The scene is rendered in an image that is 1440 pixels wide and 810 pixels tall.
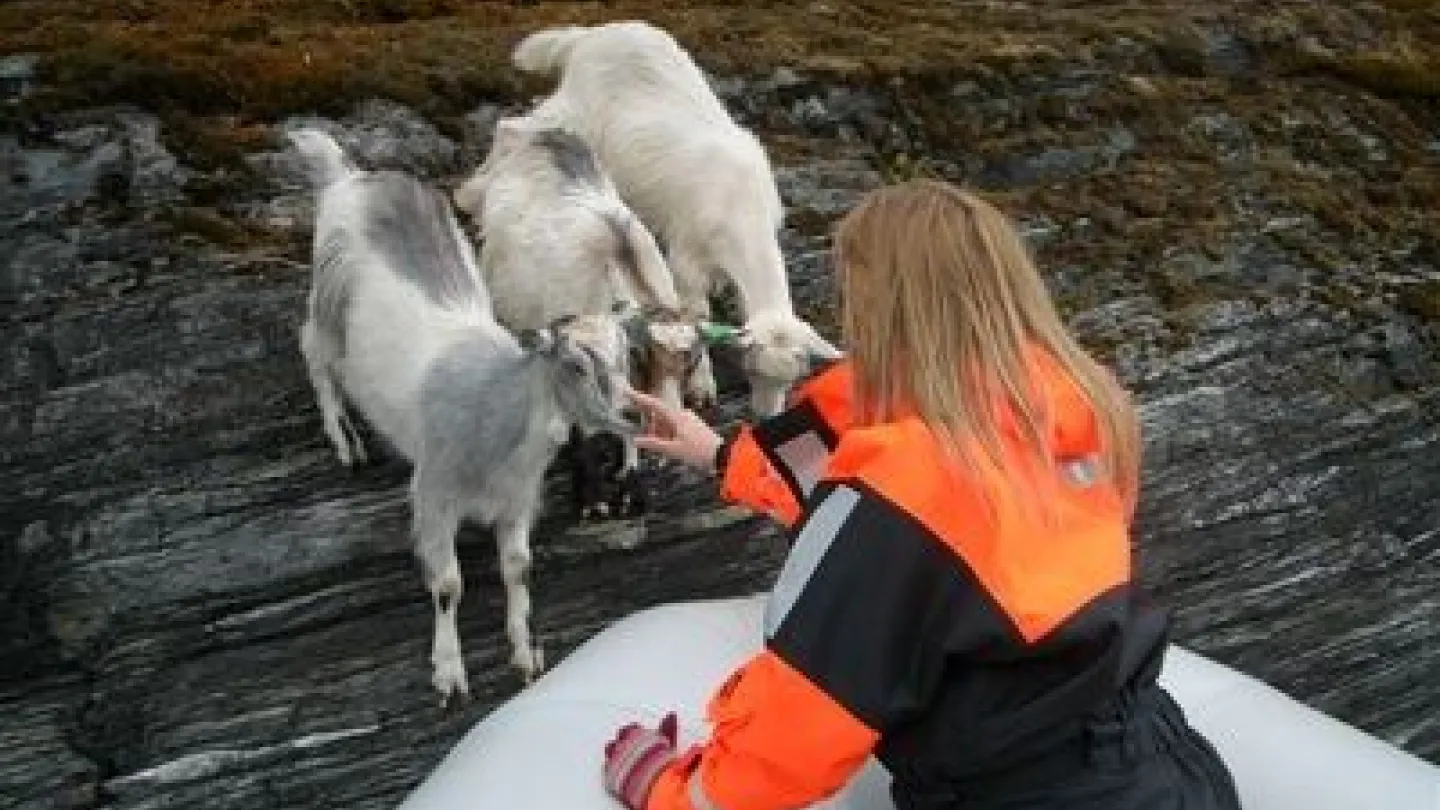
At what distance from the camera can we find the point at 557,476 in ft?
28.3

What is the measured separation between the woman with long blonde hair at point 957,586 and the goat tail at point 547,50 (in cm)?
631

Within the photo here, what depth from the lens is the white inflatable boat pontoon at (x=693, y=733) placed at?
5.42 meters

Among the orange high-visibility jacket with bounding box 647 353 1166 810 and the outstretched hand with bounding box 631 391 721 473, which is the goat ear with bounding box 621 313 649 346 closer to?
the outstretched hand with bounding box 631 391 721 473

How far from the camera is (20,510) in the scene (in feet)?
25.6

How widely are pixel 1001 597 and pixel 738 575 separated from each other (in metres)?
4.07

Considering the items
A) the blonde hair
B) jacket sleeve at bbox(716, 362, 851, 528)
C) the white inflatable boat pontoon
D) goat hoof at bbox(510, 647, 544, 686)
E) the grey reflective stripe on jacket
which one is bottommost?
goat hoof at bbox(510, 647, 544, 686)

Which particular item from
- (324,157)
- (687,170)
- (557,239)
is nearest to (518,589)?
(557,239)

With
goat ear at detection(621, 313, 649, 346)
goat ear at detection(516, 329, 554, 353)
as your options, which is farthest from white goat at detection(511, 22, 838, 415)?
goat ear at detection(516, 329, 554, 353)

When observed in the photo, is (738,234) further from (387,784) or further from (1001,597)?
(1001,597)

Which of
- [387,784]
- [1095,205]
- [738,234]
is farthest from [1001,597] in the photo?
[1095,205]

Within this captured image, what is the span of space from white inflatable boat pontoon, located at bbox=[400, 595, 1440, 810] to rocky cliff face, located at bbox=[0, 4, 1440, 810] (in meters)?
1.81

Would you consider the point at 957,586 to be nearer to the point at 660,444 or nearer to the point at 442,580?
the point at 660,444

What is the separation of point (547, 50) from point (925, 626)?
24.2 ft

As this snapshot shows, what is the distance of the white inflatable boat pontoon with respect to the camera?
17.8 feet
